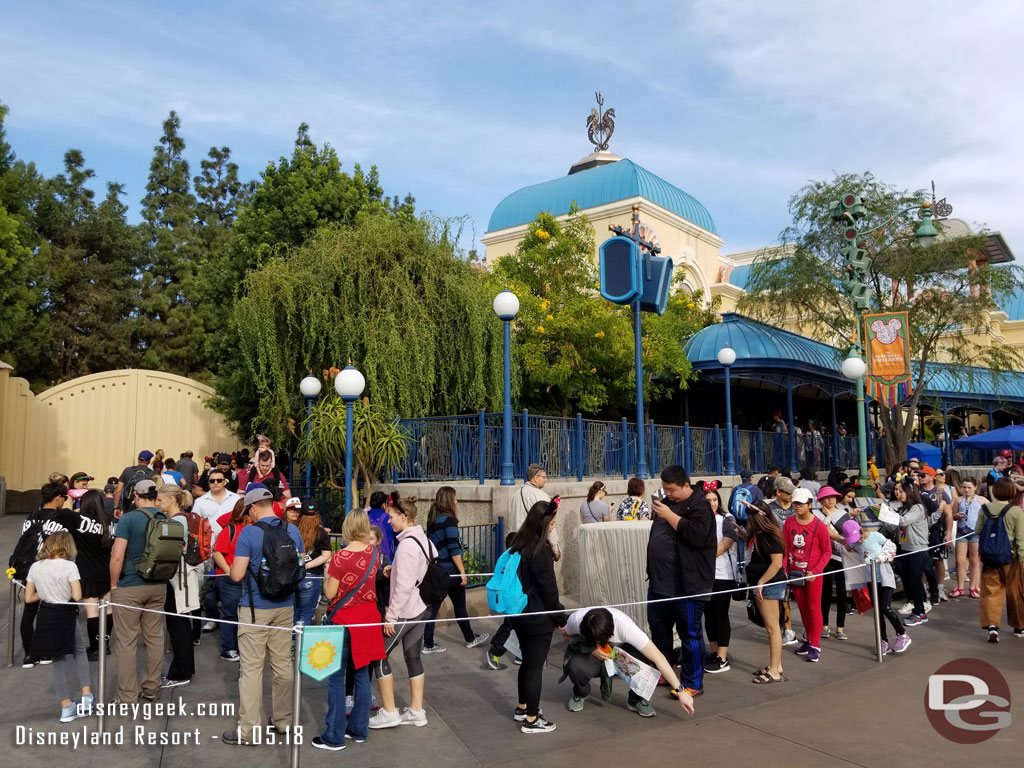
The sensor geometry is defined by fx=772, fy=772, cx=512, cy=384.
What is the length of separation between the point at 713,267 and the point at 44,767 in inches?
1101

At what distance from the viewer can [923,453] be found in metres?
22.8

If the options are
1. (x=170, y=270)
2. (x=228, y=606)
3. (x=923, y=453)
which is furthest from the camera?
(x=170, y=270)

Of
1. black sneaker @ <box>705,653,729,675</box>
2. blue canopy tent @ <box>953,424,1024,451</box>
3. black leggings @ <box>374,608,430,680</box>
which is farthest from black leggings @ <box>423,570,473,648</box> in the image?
blue canopy tent @ <box>953,424,1024,451</box>

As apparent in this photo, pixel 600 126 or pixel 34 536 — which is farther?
pixel 600 126

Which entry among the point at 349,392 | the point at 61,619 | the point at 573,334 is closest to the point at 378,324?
the point at 349,392

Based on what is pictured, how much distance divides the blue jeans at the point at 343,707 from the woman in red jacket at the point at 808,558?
397 cm

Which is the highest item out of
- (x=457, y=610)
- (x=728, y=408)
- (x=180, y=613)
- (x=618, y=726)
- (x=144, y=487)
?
(x=728, y=408)

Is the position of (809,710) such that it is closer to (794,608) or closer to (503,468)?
(794,608)

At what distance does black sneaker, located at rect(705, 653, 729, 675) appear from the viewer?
686 cm

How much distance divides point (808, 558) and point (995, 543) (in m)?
2.45

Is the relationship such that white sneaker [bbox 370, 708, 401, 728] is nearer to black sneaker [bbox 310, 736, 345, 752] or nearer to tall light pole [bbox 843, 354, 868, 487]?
black sneaker [bbox 310, 736, 345, 752]

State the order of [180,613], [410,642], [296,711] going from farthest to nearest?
[180,613] < [410,642] < [296,711]

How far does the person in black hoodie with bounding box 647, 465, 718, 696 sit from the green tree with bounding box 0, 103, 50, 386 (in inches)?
608

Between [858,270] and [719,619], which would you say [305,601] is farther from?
[858,270]
